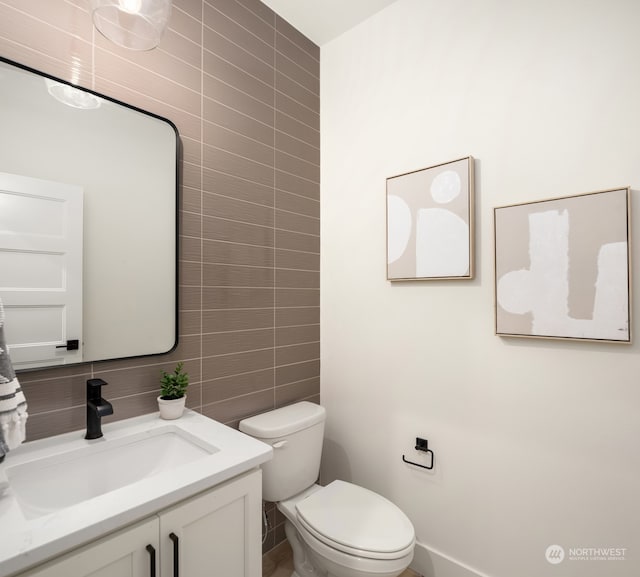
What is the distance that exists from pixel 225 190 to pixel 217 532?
1.25 metres

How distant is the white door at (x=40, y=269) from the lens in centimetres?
107

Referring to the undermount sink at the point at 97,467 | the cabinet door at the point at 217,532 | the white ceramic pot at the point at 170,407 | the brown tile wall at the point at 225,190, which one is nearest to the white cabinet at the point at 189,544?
the cabinet door at the point at 217,532


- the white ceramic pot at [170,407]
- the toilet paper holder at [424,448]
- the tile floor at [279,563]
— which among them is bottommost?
the tile floor at [279,563]

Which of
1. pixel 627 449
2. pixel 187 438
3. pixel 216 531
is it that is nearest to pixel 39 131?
pixel 187 438

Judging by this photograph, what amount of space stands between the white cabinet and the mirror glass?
59 cm

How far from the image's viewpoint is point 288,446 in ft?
5.13

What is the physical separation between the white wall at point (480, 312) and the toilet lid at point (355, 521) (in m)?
0.30

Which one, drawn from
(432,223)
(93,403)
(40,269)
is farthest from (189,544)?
(432,223)

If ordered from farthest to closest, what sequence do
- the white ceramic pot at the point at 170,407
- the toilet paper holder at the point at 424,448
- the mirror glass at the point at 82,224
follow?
the toilet paper holder at the point at 424,448 → the white ceramic pot at the point at 170,407 → the mirror glass at the point at 82,224

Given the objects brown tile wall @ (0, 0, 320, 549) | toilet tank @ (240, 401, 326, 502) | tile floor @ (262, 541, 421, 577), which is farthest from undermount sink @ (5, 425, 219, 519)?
tile floor @ (262, 541, 421, 577)

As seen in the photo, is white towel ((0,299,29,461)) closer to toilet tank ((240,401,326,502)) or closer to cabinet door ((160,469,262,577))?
cabinet door ((160,469,262,577))

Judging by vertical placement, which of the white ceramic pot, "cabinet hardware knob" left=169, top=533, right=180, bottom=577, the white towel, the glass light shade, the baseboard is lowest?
the baseboard

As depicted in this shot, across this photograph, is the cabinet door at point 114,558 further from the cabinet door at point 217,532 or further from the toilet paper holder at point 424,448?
the toilet paper holder at point 424,448

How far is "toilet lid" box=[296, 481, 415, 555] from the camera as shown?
1275 millimetres
